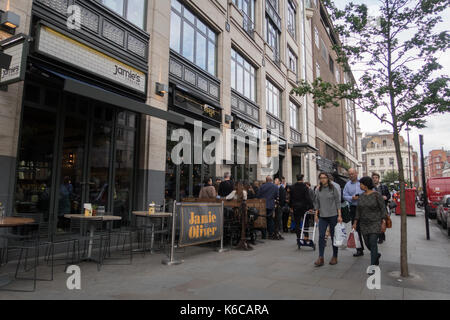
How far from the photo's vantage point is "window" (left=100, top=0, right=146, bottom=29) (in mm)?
8719

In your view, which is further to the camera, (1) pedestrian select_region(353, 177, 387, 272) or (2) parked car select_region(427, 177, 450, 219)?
(2) parked car select_region(427, 177, 450, 219)

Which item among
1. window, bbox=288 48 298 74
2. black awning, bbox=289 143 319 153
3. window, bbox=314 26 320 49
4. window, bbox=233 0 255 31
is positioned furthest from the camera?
window, bbox=314 26 320 49

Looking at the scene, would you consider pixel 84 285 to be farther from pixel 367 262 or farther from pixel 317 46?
pixel 317 46

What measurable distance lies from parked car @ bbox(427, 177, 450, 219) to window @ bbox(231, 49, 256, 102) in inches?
469

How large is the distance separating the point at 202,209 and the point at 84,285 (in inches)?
112

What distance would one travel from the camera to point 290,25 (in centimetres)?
2466

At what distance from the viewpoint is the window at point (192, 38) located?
11.3 m

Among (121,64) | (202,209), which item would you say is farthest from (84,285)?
(121,64)

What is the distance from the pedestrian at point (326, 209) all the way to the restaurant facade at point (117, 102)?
446cm

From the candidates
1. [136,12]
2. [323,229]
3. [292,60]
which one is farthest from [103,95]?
[292,60]

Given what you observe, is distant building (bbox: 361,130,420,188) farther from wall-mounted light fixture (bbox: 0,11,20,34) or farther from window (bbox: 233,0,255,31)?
wall-mounted light fixture (bbox: 0,11,20,34)

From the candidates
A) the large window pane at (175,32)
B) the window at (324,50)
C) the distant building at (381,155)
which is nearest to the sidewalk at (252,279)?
the large window pane at (175,32)

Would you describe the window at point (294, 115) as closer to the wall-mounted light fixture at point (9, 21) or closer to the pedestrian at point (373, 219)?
the pedestrian at point (373, 219)

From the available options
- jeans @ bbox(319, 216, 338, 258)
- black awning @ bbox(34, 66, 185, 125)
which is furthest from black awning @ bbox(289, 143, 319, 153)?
jeans @ bbox(319, 216, 338, 258)
